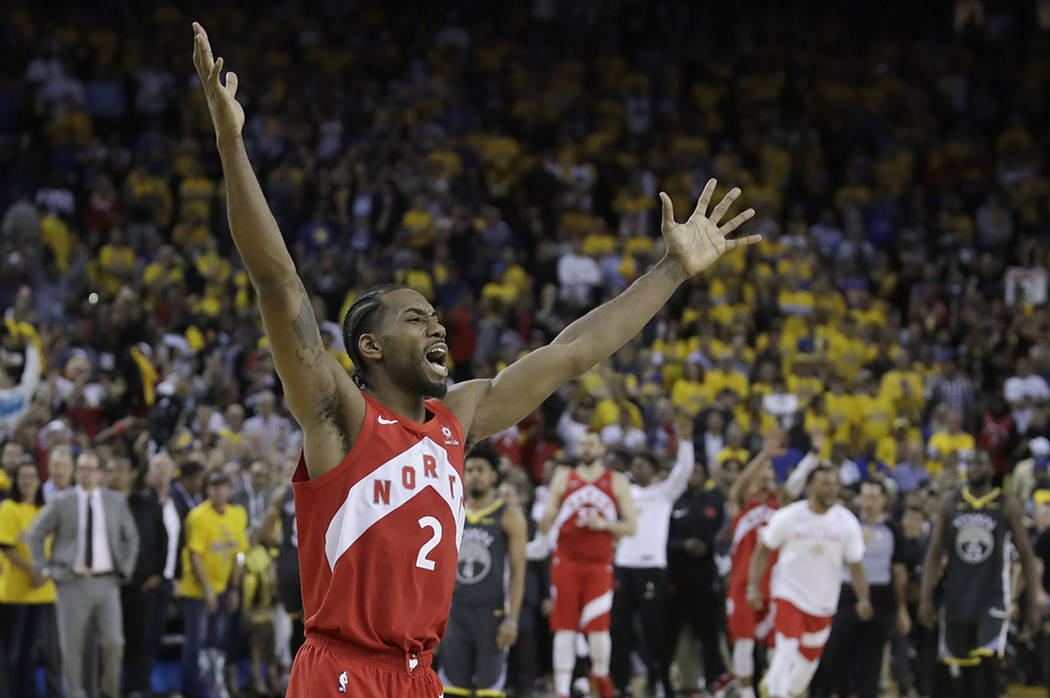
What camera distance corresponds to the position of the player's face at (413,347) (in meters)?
4.41

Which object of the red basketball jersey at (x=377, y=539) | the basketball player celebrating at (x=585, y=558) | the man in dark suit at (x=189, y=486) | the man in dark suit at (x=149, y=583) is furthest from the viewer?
the man in dark suit at (x=189, y=486)

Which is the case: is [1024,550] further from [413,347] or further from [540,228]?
[540,228]

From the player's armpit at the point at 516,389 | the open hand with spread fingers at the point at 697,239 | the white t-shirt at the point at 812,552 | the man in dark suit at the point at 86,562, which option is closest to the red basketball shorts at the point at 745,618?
the white t-shirt at the point at 812,552

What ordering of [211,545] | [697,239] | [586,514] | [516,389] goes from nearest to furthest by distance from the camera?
1. [516,389]
2. [697,239]
3. [211,545]
4. [586,514]

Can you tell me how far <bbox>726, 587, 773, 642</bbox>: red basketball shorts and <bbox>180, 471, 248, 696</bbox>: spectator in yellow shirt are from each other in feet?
13.4

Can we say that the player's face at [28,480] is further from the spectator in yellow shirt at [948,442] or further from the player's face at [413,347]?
the spectator in yellow shirt at [948,442]

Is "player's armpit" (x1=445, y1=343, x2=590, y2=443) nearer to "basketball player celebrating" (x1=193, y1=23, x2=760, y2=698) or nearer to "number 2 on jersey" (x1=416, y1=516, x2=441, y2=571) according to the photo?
"basketball player celebrating" (x1=193, y1=23, x2=760, y2=698)

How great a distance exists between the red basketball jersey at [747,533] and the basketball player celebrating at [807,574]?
1.15 metres

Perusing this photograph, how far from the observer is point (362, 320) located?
4488 mm

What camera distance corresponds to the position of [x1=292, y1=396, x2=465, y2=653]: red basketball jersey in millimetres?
4238

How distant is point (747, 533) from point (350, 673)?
9338 mm

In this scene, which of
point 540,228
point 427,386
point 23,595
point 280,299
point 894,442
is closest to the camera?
point 280,299

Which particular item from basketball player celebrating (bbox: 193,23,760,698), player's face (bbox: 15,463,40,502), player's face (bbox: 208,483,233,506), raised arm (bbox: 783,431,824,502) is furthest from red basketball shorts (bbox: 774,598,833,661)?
basketball player celebrating (bbox: 193,23,760,698)

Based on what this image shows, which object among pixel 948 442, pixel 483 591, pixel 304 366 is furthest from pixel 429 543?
pixel 948 442
